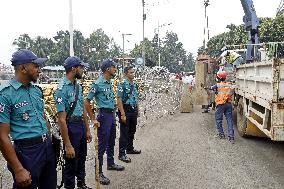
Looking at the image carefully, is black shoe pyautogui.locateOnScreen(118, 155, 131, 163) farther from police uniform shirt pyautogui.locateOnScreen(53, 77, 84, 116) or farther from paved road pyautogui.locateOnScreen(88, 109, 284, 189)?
police uniform shirt pyautogui.locateOnScreen(53, 77, 84, 116)

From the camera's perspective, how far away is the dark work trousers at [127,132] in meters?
6.66

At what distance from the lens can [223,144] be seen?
26.1ft

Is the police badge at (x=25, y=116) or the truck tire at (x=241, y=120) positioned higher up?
the police badge at (x=25, y=116)

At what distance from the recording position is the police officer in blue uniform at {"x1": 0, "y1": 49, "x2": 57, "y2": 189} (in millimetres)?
3078

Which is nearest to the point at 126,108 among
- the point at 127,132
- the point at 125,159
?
the point at 127,132

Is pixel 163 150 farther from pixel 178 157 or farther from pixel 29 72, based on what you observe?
pixel 29 72

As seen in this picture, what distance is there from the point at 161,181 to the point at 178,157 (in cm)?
150

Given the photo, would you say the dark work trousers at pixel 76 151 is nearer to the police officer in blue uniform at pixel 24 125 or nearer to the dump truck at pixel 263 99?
the police officer in blue uniform at pixel 24 125

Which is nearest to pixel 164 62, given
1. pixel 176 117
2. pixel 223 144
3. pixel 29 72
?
pixel 176 117

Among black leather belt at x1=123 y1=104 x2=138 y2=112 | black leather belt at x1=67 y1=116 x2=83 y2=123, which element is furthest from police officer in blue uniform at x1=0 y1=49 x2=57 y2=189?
black leather belt at x1=123 y1=104 x2=138 y2=112

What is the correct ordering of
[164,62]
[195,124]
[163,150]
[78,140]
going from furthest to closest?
[164,62]
[195,124]
[163,150]
[78,140]

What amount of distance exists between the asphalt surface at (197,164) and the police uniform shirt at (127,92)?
43.0 inches

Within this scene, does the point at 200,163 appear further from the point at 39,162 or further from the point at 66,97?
the point at 39,162

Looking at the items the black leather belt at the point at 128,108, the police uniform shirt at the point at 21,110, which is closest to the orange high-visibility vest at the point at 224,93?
the black leather belt at the point at 128,108
